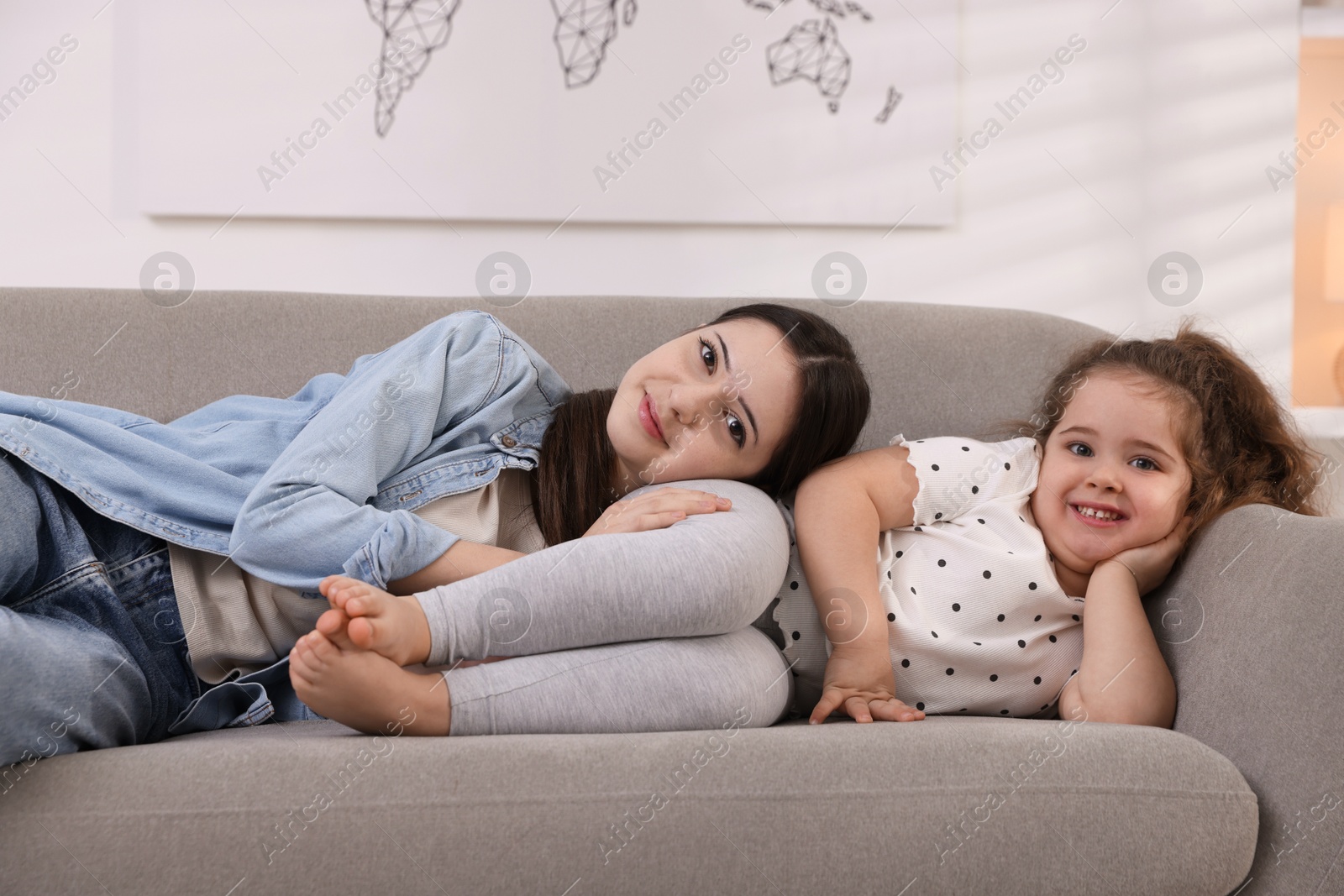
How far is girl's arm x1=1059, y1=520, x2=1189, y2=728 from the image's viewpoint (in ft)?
3.42

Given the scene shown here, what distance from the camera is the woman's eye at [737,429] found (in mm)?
1146

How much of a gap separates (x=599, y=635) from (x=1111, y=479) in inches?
25.6

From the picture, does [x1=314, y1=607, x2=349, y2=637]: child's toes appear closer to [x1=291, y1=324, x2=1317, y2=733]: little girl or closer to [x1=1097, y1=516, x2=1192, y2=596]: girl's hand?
[x1=291, y1=324, x2=1317, y2=733]: little girl

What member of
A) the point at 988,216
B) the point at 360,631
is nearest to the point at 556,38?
the point at 988,216

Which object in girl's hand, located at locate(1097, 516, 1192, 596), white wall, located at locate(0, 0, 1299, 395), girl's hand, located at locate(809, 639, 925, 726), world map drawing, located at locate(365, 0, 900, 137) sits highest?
world map drawing, located at locate(365, 0, 900, 137)

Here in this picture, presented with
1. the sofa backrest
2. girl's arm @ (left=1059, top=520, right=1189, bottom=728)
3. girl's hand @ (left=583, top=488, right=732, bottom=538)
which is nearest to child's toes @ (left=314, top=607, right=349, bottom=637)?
girl's hand @ (left=583, top=488, right=732, bottom=538)

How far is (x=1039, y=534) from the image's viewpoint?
1.20m

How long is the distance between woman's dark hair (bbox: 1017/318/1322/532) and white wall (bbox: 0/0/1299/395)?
0.78m

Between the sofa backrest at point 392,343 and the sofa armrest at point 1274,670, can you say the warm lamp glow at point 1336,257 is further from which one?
the sofa armrest at point 1274,670

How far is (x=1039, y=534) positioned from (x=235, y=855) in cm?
95

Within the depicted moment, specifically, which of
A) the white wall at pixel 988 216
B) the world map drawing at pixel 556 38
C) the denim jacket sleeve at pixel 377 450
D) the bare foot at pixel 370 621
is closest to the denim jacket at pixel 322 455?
the denim jacket sleeve at pixel 377 450

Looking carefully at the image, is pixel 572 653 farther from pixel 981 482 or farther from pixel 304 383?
pixel 304 383

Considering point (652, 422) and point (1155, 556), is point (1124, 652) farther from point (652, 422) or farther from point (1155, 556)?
point (652, 422)

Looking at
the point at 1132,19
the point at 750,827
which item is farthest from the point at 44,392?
the point at 1132,19
